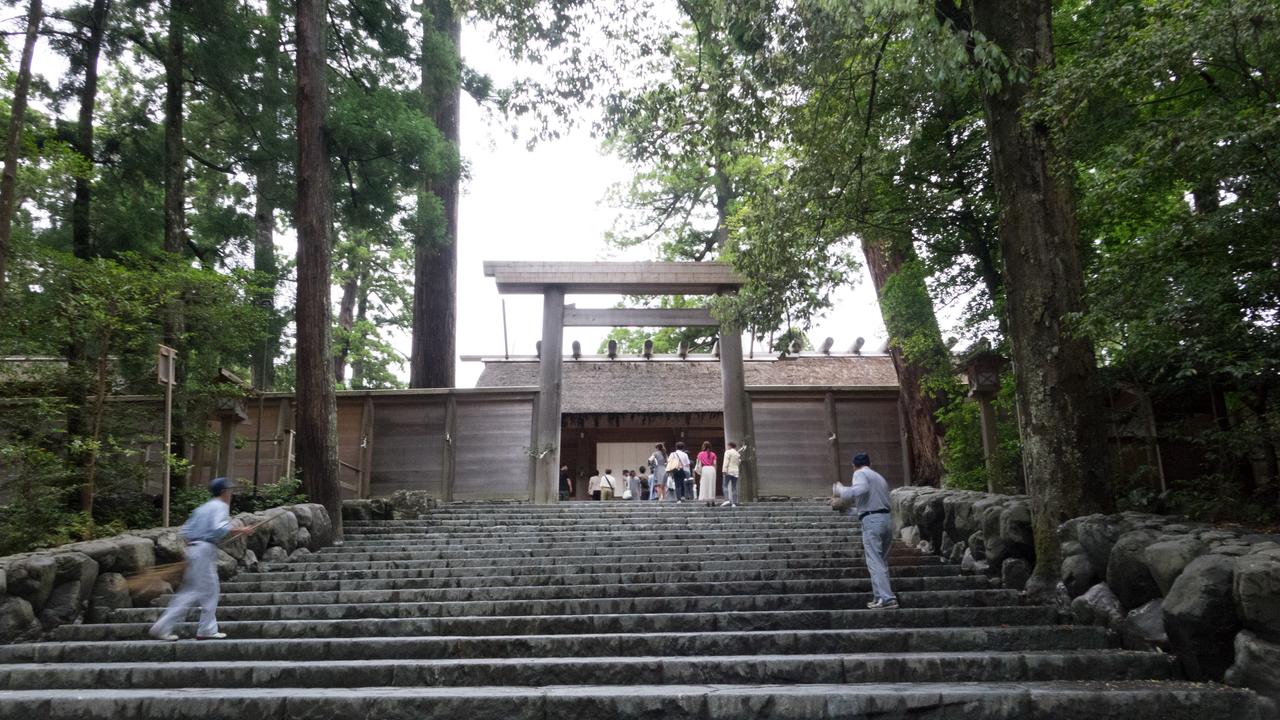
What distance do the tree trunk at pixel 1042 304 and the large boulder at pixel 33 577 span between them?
7.53m

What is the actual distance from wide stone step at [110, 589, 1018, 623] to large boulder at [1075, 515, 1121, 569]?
0.79 meters

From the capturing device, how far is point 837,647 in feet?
19.3

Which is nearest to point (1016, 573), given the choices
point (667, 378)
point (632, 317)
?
point (632, 317)

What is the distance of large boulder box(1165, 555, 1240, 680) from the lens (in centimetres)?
484

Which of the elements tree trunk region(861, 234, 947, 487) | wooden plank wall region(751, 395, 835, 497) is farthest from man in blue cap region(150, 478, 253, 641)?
wooden plank wall region(751, 395, 835, 497)

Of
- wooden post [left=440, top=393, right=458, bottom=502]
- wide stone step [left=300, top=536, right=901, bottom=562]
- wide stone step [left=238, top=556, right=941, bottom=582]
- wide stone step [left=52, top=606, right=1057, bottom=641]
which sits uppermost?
wooden post [left=440, top=393, right=458, bottom=502]

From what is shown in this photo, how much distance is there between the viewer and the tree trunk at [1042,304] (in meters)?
6.80

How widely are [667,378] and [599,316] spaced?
5.63m

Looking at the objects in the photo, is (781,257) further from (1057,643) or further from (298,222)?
(298,222)

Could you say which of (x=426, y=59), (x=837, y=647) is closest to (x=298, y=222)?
(x=426, y=59)

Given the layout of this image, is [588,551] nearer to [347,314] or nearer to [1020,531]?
[1020,531]

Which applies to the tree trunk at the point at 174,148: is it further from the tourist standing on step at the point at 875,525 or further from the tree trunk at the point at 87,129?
the tourist standing on step at the point at 875,525

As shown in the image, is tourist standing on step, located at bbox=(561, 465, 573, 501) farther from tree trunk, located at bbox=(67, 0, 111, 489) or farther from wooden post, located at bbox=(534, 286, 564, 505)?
tree trunk, located at bbox=(67, 0, 111, 489)

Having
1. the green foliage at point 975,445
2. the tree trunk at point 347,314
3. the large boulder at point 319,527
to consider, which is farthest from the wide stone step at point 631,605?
the tree trunk at point 347,314
